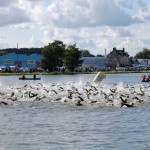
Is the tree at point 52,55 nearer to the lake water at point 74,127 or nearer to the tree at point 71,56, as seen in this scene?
the tree at point 71,56

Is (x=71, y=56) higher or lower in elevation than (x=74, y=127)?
higher

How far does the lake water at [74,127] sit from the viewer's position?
28.0 m

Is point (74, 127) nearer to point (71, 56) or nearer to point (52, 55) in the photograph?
point (71, 56)

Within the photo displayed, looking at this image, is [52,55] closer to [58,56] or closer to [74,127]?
[58,56]

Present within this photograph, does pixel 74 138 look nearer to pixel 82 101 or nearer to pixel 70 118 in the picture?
pixel 70 118

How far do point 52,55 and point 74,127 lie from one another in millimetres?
147596

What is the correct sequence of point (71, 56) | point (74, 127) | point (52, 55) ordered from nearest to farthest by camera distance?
1. point (74, 127)
2. point (71, 56)
3. point (52, 55)

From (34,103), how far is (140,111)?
13.4 metres

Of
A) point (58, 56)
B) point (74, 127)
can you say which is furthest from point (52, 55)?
point (74, 127)

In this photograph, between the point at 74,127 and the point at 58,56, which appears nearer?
the point at 74,127

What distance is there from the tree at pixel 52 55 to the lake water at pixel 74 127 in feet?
429

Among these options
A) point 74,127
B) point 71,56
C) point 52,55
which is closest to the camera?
point 74,127

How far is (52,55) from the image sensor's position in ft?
595

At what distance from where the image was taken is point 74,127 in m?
34.2
